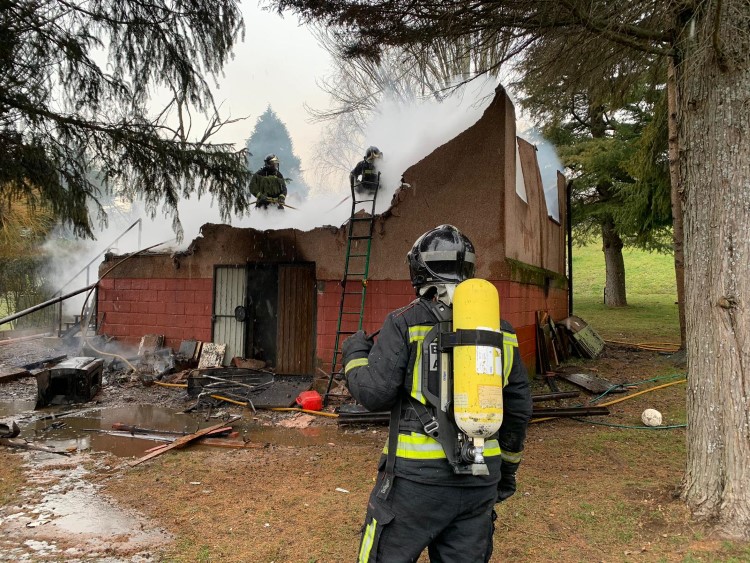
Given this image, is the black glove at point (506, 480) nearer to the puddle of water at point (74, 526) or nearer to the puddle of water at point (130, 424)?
the puddle of water at point (74, 526)

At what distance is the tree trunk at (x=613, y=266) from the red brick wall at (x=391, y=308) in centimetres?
1044

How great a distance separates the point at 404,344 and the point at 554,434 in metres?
4.57

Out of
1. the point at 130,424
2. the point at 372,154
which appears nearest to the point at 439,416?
the point at 130,424

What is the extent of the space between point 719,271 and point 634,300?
21.4 meters

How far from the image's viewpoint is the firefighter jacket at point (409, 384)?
1.89m

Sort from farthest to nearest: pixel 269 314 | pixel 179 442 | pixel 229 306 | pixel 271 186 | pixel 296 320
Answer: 1. pixel 271 186
2. pixel 229 306
3. pixel 269 314
4. pixel 296 320
5. pixel 179 442

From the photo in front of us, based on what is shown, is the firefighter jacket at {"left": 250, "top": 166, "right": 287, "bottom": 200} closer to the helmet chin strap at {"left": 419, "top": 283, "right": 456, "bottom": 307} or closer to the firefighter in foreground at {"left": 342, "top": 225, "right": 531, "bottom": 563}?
the helmet chin strap at {"left": 419, "top": 283, "right": 456, "bottom": 307}

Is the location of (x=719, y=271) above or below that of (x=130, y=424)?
above

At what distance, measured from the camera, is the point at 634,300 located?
22.5 meters

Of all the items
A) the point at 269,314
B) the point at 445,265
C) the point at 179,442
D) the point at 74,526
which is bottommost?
the point at 74,526

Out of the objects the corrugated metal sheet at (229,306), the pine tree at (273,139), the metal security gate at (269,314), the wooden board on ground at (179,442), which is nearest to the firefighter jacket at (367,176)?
the metal security gate at (269,314)

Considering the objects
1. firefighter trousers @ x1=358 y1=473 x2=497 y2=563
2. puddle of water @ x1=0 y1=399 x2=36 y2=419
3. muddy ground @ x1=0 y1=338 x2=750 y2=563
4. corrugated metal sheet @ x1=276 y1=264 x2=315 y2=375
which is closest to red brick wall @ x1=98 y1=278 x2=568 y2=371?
corrugated metal sheet @ x1=276 y1=264 x2=315 y2=375

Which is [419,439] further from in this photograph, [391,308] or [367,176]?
[367,176]

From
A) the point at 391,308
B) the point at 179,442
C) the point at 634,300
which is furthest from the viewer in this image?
the point at 634,300
